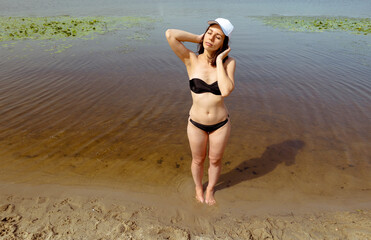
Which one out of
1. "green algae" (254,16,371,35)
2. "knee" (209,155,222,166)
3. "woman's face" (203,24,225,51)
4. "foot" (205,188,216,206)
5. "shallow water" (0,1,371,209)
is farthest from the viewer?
"green algae" (254,16,371,35)

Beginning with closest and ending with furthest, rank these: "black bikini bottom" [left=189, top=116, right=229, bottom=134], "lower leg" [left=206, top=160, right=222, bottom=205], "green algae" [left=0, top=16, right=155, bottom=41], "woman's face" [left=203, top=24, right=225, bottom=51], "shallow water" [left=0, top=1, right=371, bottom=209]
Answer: "woman's face" [left=203, top=24, right=225, bottom=51] < "black bikini bottom" [left=189, top=116, right=229, bottom=134] < "lower leg" [left=206, top=160, right=222, bottom=205] < "shallow water" [left=0, top=1, right=371, bottom=209] < "green algae" [left=0, top=16, right=155, bottom=41]

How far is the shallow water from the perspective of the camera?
4254 millimetres

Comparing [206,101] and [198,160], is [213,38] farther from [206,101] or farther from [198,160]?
[198,160]

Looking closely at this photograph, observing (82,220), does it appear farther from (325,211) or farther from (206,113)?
(325,211)

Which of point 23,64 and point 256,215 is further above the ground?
point 23,64

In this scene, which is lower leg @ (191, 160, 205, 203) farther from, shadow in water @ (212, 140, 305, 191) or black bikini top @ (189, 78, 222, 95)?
black bikini top @ (189, 78, 222, 95)

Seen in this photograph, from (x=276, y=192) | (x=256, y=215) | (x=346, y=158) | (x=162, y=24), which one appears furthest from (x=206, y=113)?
(x=162, y=24)

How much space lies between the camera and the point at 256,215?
A: 3539mm

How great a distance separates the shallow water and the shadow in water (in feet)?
0.07

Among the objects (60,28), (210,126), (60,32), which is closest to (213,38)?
(210,126)

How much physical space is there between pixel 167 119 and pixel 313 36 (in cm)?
1176

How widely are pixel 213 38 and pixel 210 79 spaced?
1.58 feet

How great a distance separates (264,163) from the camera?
4.70 meters

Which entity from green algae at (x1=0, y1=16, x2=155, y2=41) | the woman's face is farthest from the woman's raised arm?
green algae at (x1=0, y1=16, x2=155, y2=41)
